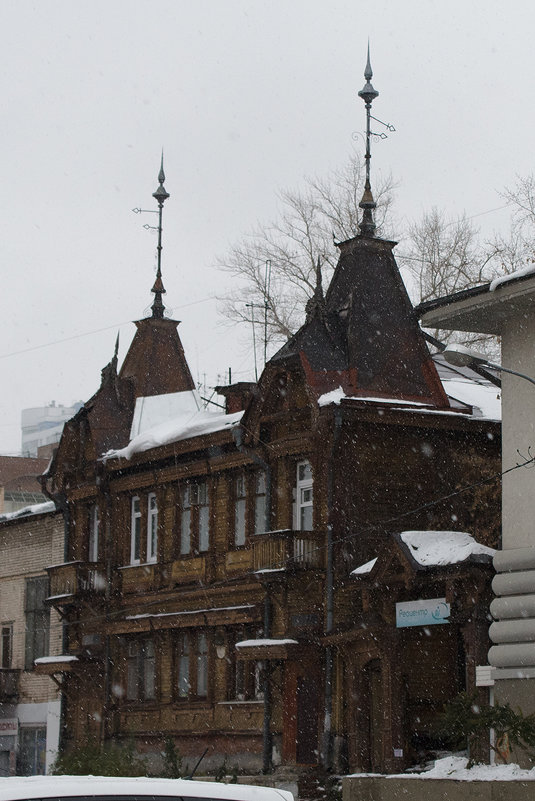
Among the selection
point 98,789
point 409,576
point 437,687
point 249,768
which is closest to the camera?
point 98,789

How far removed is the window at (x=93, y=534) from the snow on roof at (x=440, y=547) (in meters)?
13.3

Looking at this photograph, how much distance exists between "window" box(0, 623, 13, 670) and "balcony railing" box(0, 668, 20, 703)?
30.0 inches

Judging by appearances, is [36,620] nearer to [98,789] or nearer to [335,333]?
[335,333]

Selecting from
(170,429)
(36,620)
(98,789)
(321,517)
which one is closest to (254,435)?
(321,517)

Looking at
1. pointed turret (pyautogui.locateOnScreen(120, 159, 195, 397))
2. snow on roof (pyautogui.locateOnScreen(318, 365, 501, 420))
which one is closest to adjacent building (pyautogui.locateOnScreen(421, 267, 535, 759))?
snow on roof (pyautogui.locateOnScreen(318, 365, 501, 420))

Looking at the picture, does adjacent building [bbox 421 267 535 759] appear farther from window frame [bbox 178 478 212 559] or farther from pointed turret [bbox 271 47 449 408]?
window frame [bbox 178 478 212 559]

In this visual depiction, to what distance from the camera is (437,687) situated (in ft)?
88.3

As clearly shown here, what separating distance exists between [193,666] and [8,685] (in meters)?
9.18

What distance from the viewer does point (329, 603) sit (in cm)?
2802

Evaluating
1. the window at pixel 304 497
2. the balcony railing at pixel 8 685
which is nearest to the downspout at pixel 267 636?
the window at pixel 304 497

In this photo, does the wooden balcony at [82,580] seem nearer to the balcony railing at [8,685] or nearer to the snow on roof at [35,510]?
the snow on roof at [35,510]

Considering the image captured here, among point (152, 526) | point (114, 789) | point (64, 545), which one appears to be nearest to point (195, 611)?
point (152, 526)

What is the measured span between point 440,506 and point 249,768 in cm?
661

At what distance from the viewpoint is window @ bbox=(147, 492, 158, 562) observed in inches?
1346
